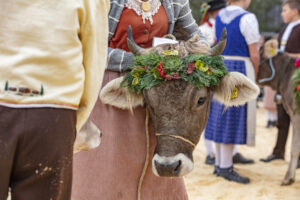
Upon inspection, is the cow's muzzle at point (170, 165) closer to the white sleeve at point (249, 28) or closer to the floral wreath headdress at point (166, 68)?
the floral wreath headdress at point (166, 68)

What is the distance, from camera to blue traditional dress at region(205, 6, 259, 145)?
5.29 meters

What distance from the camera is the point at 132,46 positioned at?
2420mm

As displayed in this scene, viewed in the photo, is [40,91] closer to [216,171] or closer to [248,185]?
[248,185]

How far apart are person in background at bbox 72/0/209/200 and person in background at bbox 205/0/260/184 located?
2.84m

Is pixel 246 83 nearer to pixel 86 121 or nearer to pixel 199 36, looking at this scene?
pixel 199 36

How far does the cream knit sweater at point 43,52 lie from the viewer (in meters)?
1.37

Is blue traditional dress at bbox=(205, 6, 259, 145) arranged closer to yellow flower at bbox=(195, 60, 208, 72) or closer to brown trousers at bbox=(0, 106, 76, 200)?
yellow flower at bbox=(195, 60, 208, 72)

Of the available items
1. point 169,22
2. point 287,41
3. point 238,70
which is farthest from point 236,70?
point 169,22

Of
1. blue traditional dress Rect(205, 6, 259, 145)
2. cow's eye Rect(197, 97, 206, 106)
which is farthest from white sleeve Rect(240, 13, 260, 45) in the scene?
cow's eye Rect(197, 97, 206, 106)

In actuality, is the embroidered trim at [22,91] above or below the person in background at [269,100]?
above

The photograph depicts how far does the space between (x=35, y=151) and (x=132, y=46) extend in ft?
3.79

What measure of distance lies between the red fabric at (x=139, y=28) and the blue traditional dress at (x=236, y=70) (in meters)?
2.79

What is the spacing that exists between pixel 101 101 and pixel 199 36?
30.2 inches

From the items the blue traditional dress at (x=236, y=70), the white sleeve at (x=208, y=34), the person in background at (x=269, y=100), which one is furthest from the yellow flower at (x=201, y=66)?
the person in background at (x=269, y=100)
